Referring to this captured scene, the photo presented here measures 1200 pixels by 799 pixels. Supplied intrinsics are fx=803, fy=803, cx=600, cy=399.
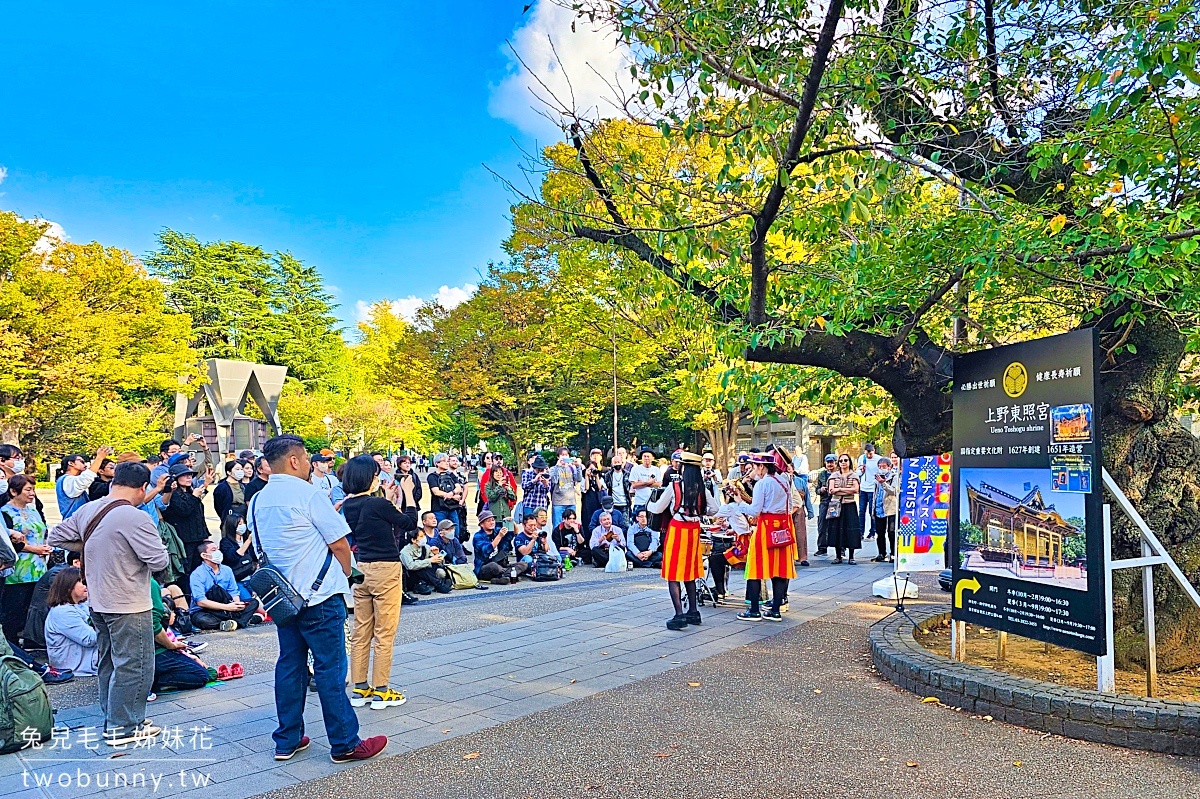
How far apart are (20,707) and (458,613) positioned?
4.86m

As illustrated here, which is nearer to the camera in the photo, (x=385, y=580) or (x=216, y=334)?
(x=385, y=580)

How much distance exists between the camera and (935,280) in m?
6.54

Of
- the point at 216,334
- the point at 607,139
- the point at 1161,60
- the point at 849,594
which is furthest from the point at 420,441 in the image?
the point at 1161,60

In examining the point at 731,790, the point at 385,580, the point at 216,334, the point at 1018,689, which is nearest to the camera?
the point at 731,790

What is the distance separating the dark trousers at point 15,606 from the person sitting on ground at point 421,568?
4.06m

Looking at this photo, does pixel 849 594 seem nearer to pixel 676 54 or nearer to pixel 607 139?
pixel 607 139

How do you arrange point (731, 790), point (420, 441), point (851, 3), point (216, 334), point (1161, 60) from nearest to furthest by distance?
1. point (731, 790)
2. point (1161, 60)
3. point (851, 3)
4. point (420, 441)
5. point (216, 334)

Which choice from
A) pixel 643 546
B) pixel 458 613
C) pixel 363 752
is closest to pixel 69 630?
pixel 363 752

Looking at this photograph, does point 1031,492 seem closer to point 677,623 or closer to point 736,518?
point 736,518

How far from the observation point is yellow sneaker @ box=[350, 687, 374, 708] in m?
5.71

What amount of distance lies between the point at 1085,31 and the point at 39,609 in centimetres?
994

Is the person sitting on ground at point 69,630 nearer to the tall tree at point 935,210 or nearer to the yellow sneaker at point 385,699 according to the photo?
the yellow sneaker at point 385,699

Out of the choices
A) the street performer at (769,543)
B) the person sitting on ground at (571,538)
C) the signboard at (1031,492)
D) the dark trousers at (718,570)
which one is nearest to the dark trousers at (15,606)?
the street performer at (769,543)

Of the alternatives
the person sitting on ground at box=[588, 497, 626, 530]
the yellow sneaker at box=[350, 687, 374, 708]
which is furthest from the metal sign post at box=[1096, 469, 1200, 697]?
the person sitting on ground at box=[588, 497, 626, 530]
